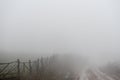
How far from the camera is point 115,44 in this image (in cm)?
10069

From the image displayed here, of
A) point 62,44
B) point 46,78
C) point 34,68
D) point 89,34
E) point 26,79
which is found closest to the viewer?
point 26,79

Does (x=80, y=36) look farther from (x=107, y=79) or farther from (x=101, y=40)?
(x=107, y=79)

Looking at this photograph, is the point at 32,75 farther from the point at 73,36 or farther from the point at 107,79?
the point at 73,36

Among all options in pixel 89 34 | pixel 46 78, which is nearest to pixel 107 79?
pixel 46 78

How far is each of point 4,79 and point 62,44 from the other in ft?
258

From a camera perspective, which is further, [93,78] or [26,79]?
[93,78]

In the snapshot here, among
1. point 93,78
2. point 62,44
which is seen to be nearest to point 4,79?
point 93,78

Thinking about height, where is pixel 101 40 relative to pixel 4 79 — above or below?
above

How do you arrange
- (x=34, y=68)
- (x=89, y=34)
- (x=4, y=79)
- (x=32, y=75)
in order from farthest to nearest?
1. (x=89, y=34)
2. (x=34, y=68)
3. (x=32, y=75)
4. (x=4, y=79)

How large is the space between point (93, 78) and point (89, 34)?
9627 cm

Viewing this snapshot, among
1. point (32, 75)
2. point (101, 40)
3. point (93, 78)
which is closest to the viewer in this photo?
point (32, 75)

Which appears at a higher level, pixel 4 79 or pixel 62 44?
pixel 62 44

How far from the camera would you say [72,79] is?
28.3 metres

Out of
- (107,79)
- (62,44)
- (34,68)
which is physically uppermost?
(62,44)
